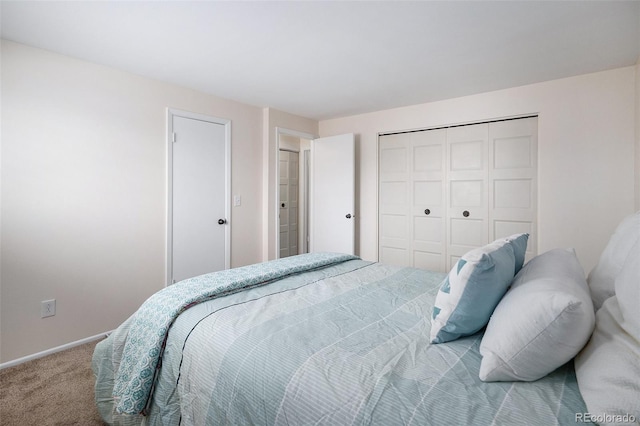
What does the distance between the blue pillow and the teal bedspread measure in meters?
0.06

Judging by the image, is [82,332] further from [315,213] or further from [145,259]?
[315,213]

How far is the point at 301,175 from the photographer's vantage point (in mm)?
5625

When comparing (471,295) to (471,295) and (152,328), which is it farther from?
(152,328)

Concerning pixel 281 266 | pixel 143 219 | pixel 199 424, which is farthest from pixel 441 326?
pixel 143 219

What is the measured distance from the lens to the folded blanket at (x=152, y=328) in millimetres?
1295

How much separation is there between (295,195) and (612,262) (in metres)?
4.70

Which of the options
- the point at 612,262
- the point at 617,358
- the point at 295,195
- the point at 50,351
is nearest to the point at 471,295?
the point at 617,358

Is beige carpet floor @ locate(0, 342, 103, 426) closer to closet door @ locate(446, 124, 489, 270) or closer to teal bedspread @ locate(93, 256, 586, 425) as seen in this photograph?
teal bedspread @ locate(93, 256, 586, 425)

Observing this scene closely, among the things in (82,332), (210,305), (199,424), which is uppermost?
(210,305)

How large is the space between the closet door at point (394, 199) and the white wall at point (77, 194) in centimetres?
244

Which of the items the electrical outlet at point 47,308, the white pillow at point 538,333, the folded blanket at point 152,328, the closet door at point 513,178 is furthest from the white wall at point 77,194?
the closet door at point 513,178

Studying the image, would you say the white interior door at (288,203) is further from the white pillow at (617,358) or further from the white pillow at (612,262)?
the white pillow at (617,358)

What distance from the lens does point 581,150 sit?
115 inches

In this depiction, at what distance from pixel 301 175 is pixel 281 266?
370 cm
